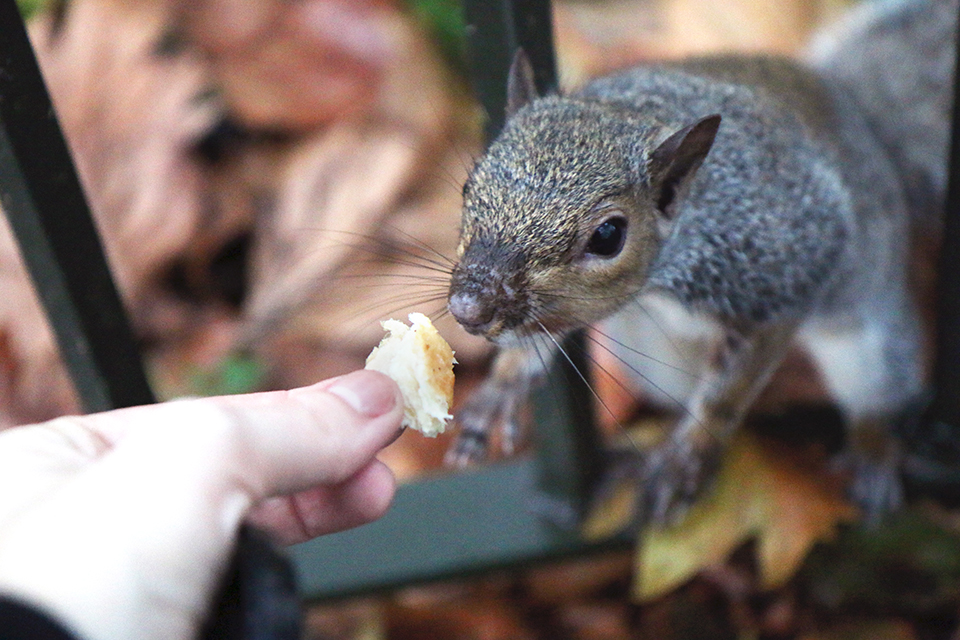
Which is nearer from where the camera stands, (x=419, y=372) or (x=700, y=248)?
(x=419, y=372)

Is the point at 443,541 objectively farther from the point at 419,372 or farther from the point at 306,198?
the point at 306,198

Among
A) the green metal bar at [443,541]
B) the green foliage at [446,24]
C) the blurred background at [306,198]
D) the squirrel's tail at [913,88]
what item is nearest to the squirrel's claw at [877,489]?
the blurred background at [306,198]

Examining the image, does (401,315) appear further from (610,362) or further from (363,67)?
(363,67)

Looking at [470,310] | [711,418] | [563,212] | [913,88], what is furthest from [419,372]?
[913,88]

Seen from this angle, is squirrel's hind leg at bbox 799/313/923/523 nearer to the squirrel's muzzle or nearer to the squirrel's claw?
the squirrel's claw

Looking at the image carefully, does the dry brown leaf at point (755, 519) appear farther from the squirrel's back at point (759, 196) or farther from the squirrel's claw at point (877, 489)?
the squirrel's back at point (759, 196)

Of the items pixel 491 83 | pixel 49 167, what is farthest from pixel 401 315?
pixel 49 167
